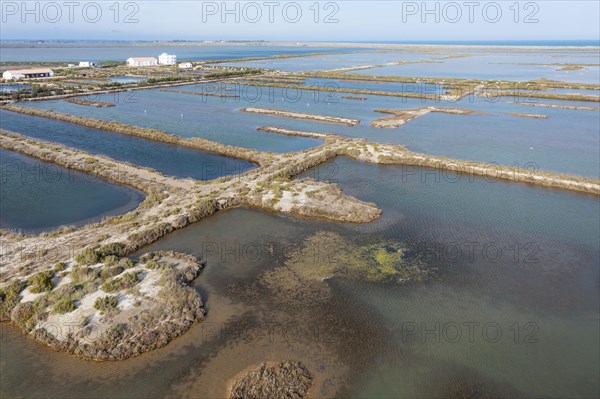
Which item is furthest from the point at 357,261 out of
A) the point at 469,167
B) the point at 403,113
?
the point at 403,113

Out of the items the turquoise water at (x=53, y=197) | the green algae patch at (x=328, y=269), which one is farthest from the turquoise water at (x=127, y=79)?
the green algae patch at (x=328, y=269)

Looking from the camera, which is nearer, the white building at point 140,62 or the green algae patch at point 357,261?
the green algae patch at point 357,261

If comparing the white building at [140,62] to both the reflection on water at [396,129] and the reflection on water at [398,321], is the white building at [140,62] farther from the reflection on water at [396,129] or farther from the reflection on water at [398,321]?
the reflection on water at [398,321]

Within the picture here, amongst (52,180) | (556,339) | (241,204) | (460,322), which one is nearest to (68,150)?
(52,180)

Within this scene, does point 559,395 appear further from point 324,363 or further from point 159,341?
point 159,341

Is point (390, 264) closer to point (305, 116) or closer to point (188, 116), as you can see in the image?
point (305, 116)
